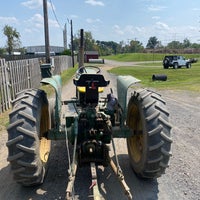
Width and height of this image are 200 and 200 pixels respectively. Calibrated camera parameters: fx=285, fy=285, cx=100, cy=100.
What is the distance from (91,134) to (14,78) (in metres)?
8.23

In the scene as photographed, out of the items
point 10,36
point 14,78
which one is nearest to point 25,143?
point 14,78

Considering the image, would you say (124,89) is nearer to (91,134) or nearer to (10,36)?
(91,134)

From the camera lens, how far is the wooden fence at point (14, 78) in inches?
388

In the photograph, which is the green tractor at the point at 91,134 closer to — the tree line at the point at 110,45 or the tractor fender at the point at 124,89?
the tractor fender at the point at 124,89

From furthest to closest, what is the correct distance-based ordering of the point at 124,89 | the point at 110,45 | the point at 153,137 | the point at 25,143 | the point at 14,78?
the point at 110,45
the point at 14,78
the point at 124,89
the point at 153,137
the point at 25,143

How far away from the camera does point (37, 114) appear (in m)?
3.77

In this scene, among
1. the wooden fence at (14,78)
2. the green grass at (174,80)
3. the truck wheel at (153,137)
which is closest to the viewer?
the truck wheel at (153,137)

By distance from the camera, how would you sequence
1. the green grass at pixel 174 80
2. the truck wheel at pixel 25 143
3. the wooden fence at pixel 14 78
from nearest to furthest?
the truck wheel at pixel 25 143, the wooden fence at pixel 14 78, the green grass at pixel 174 80

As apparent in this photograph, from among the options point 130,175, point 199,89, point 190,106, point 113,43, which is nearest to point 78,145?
point 130,175

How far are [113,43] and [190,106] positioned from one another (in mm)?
161705

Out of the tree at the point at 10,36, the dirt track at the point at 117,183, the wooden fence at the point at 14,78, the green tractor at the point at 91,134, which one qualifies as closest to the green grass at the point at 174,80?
the wooden fence at the point at 14,78

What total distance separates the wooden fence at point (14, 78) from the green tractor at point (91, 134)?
567cm

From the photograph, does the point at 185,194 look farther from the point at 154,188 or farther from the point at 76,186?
the point at 76,186

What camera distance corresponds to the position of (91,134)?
4137 millimetres
